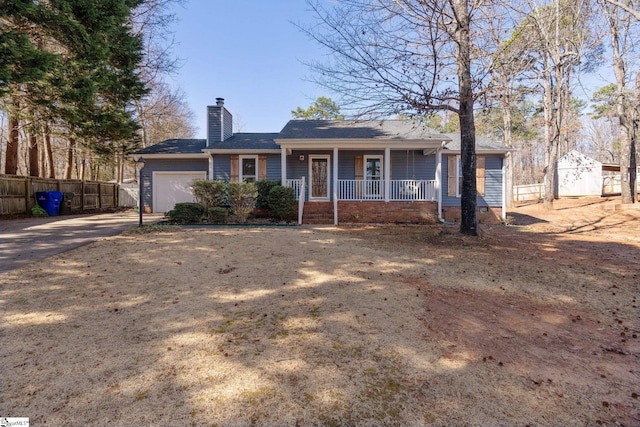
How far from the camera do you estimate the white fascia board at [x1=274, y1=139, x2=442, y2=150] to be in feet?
37.9

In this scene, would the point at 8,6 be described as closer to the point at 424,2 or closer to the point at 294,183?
→ the point at 294,183

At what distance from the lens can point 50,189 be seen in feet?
47.1

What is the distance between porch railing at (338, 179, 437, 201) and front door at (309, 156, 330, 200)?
3.43 feet

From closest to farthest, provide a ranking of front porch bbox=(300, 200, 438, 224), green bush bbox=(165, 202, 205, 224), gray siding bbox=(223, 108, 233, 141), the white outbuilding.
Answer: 1. green bush bbox=(165, 202, 205, 224)
2. front porch bbox=(300, 200, 438, 224)
3. gray siding bbox=(223, 108, 233, 141)
4. the white outbuilding

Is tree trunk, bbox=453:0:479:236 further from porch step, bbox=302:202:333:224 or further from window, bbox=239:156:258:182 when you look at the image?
window, bbox=239:156:258:182

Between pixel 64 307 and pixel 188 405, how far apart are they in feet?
8.53

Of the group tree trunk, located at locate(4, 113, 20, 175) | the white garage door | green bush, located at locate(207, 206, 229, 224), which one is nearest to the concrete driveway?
green bush, located at locate(207, 206, 229, 224)

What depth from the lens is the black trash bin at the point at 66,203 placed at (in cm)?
1447

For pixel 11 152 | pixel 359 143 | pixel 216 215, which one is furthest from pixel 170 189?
pixel 359 143

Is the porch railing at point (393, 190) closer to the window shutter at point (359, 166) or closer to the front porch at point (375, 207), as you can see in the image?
the front porch at point (375, 207)

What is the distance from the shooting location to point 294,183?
1256 centimetres

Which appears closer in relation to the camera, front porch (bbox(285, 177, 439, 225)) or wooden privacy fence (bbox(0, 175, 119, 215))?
front porch (bbox(285, 177, 439, 225))

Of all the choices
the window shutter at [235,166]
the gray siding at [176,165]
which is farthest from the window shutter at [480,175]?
the gray siding at [176,165]

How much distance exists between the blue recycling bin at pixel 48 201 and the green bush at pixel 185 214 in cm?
736
